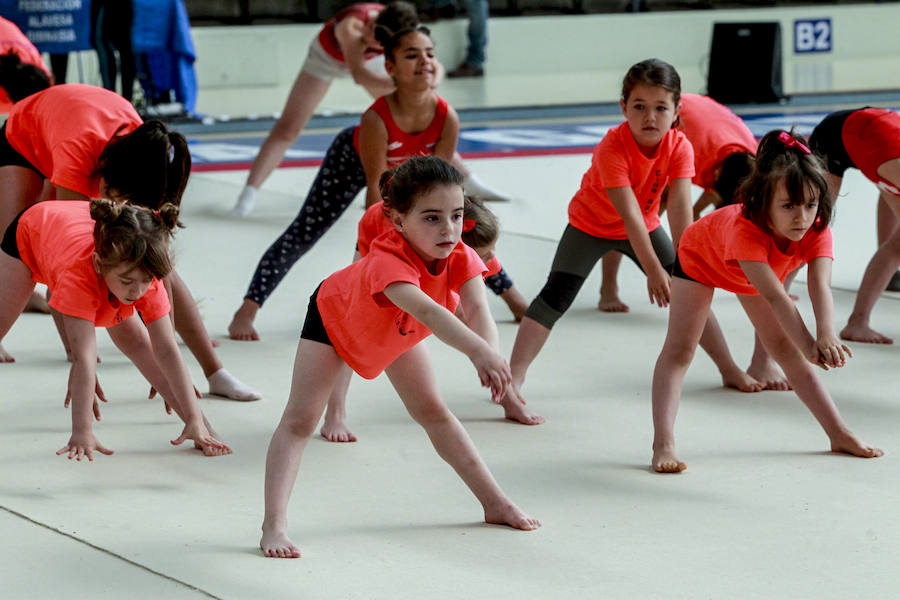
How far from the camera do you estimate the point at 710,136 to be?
194 inches

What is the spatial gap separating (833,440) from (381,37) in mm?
2527

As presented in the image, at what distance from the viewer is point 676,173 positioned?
4.20m

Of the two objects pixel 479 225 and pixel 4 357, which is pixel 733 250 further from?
pixel 4 357

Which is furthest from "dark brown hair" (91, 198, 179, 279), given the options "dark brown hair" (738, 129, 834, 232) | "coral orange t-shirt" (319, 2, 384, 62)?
"coral orange t-shirt" (319, 2, 384, 62)

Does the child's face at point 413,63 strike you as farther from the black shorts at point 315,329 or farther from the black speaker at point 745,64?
the black speaker at point 745,64

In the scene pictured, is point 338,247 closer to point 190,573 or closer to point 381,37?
point 381,37

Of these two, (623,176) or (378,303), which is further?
(623,176)

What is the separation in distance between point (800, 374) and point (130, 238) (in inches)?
73.2

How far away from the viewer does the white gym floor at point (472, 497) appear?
9.04 feet

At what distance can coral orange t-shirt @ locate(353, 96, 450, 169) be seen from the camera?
180 inches

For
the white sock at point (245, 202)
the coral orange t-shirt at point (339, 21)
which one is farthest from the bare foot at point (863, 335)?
the white sock at point (245, 202)

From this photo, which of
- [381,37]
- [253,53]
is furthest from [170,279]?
[253,53]

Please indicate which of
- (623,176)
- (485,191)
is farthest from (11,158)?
(485,191)

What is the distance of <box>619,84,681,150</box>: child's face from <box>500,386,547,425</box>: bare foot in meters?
0.92
